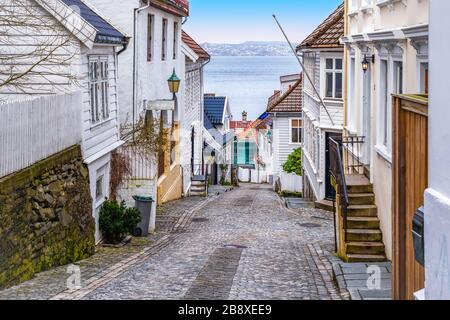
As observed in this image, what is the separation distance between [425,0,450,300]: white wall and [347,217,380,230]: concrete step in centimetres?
797

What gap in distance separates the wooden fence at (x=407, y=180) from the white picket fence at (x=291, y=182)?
3076 cm

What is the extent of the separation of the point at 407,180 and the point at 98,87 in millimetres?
9745

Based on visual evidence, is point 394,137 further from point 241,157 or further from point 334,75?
point 241,157

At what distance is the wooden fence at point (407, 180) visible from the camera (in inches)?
267

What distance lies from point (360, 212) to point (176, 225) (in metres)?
6.97

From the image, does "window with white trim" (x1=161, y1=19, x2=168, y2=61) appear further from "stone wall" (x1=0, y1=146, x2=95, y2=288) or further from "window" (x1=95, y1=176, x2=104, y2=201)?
"stone wall" (x1=0, y1=146, x2=95, y2=288)

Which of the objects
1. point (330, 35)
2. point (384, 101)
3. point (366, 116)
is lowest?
point (366, 116)

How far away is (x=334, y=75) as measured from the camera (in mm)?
25203

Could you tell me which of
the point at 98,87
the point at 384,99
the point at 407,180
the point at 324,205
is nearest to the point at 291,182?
the point at 324,205

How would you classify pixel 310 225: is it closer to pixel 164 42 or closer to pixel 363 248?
pixel 363 248

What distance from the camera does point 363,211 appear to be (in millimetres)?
14055

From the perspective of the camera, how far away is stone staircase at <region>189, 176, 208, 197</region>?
3217 cm

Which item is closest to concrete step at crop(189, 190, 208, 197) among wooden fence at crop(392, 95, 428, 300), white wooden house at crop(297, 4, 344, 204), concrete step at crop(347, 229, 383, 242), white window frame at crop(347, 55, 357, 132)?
white wooden house at crop(297, 4, 344, 204)
